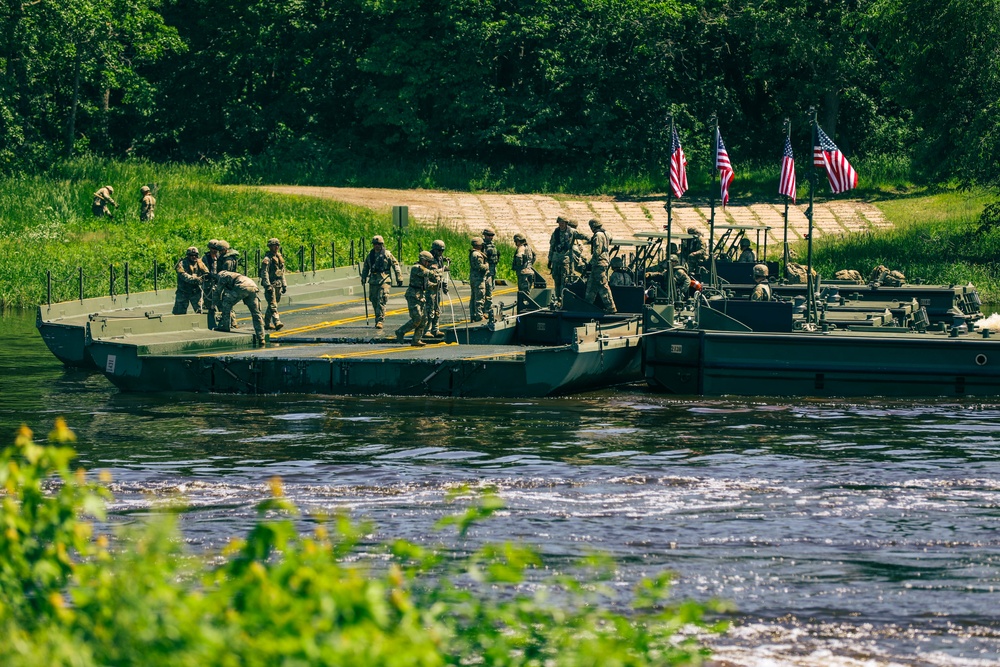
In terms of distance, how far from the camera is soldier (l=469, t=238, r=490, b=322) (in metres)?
29.2

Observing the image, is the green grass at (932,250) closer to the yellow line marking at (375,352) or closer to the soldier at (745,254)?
the soldier at (745,254)

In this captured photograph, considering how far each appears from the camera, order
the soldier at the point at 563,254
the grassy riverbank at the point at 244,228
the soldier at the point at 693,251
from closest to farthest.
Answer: the soldier at the point at 563,254 → the soldier at the point at 693,251 → the grassy riverbank at the point at 244,228

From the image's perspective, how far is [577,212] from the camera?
53562 mm

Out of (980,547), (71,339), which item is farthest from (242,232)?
(980,547)

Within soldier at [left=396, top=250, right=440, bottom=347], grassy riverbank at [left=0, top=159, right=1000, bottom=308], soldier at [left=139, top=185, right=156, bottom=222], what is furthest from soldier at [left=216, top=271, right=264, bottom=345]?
soldier at [left=139, top=185, right=156, bottom=222]

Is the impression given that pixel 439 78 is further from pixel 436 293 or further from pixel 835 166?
pixel 835 166

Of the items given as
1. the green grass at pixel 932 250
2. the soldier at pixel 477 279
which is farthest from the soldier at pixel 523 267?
the green grass at pixel 932 250

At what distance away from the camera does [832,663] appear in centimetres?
1134

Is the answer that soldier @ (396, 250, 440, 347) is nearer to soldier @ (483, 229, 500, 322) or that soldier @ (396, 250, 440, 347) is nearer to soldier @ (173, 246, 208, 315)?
soldier @ (483, 229, 500, 322)

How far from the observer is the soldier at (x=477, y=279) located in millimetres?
29172

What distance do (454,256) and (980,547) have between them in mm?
31922

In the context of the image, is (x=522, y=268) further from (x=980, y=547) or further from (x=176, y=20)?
(x=176, y=20)

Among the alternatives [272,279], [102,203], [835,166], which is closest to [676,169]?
[835,166]

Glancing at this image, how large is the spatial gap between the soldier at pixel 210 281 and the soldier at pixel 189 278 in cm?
12
